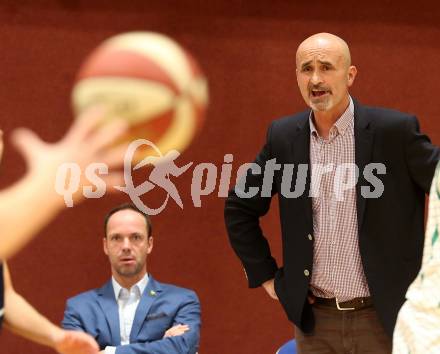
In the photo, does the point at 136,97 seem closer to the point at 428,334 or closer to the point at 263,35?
the point at 428,334

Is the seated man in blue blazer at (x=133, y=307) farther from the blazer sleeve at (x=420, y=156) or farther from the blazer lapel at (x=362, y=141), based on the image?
the blazer sleeve at (x=420, y=156)

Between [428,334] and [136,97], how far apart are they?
4.82 feet

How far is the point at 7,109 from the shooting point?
6598 millimetres

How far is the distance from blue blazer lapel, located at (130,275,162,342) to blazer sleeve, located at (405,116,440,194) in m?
1.97

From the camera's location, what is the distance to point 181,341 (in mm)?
5156

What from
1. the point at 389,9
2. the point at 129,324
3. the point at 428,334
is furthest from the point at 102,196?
the point at 428,334

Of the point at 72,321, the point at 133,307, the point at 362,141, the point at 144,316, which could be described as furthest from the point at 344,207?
the point at 72,321

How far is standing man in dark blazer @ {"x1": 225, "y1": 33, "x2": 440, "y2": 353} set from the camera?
14.3 feet

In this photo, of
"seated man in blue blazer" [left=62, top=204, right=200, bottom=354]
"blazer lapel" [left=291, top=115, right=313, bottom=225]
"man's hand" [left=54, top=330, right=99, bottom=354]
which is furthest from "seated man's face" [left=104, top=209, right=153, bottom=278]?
"man's hand" [left=54, top=330, right=99, bottom=354]

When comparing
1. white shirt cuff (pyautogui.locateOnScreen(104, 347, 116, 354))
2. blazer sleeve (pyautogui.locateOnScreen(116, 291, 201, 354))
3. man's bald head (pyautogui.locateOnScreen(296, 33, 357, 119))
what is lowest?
white shirt cuff (pyautogui.locateOnScreen(104, 347, 116, 354))

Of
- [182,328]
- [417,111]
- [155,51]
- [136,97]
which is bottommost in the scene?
[182,328]

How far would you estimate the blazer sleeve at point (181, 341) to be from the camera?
507 cm

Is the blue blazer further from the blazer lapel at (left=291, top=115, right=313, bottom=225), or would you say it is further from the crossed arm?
the blazer lapel at (left=291, top=115, right=313, bottom=225)

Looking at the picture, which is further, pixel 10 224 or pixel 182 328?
pixel 182 328
